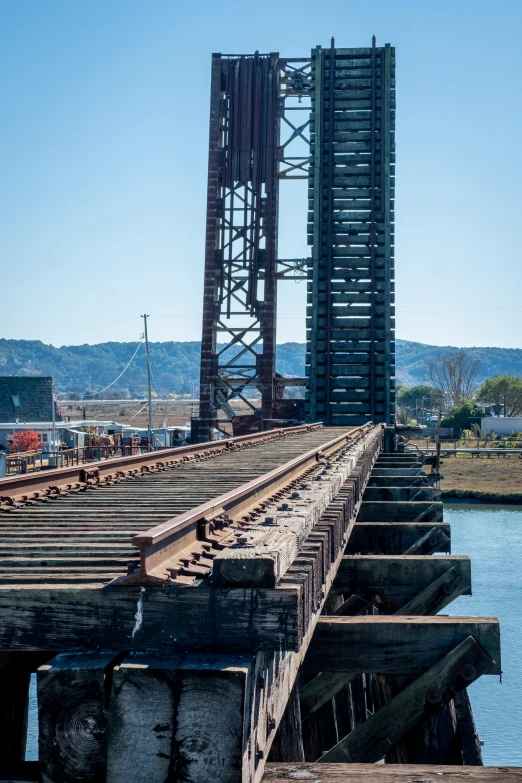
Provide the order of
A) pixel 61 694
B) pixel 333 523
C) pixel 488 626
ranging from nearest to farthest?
pixel 61 694 → pixel 488 626 → pixel 333 523

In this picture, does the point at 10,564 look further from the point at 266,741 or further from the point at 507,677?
the point at 507,677

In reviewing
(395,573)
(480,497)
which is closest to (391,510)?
(395,573)

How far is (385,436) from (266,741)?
21454 mm

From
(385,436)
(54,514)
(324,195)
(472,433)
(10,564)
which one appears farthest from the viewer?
(472,433)

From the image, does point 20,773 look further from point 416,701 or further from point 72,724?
point 416,701

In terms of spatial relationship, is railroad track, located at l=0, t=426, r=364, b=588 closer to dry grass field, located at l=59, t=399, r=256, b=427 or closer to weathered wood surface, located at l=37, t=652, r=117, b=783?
weathered wood surface, located at l=37, t=652, r=117, b=783

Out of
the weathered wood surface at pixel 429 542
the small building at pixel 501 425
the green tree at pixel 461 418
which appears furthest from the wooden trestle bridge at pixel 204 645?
the small building at pixel 501 425

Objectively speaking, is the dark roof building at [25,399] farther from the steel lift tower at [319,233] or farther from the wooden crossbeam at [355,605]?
the wooden crossbeam at [355,605]

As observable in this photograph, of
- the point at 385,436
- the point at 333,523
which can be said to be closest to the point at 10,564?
the point at 333,523

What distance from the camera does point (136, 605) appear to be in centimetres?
338

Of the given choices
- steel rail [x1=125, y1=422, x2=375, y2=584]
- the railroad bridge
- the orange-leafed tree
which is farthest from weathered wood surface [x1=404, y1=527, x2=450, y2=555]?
the orange-leafed tree

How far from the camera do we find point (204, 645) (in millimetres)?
3320

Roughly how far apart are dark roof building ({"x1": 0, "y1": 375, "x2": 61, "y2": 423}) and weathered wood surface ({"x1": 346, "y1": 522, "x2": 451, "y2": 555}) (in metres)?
52.1

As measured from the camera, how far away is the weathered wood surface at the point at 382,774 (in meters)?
3.45
